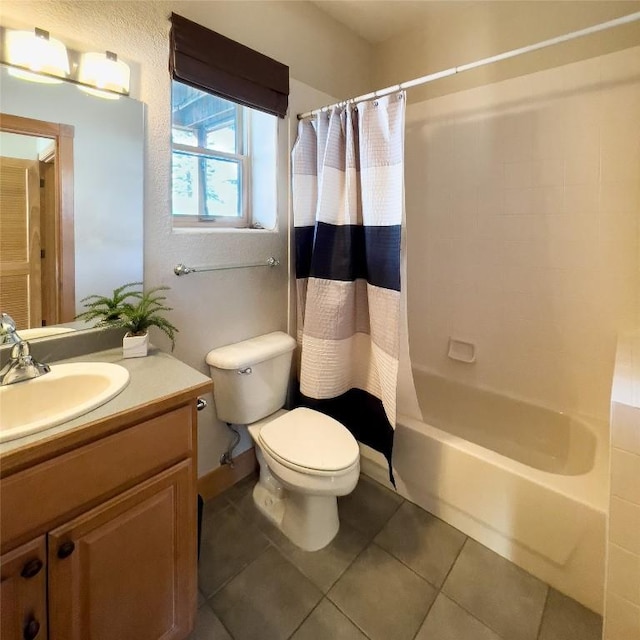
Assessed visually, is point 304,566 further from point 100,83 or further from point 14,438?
point 100,83

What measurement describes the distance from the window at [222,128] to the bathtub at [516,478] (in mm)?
1328

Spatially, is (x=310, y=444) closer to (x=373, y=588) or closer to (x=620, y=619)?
(x=373, y=588)

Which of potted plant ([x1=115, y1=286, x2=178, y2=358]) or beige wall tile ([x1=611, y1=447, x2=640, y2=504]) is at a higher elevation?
potted plant ([x1=115, y1=286, x2=178, y2=358])

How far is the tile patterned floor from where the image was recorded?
1200 millimetres

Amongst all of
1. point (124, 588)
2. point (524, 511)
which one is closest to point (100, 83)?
point (124, 588)

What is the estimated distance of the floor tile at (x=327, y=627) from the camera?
118cm

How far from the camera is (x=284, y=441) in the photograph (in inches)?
57.1

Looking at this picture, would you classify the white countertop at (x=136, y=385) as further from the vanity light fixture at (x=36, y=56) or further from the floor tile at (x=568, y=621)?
the floor tile at (x=568, y=621)

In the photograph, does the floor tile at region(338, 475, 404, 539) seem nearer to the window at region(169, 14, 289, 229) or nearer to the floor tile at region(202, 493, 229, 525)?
the floor tile at region(202, 493, 229, 525)

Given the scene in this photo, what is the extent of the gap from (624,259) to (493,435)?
104cm

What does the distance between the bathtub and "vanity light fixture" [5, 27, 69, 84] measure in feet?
5.92

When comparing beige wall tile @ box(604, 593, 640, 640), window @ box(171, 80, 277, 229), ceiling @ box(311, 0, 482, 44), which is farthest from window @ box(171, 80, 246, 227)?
beige wall tile @ box(604, 593, 640, 640)

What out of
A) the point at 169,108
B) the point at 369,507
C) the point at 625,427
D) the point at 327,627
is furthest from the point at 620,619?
the point at 169,108

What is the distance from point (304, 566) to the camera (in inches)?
56.2
